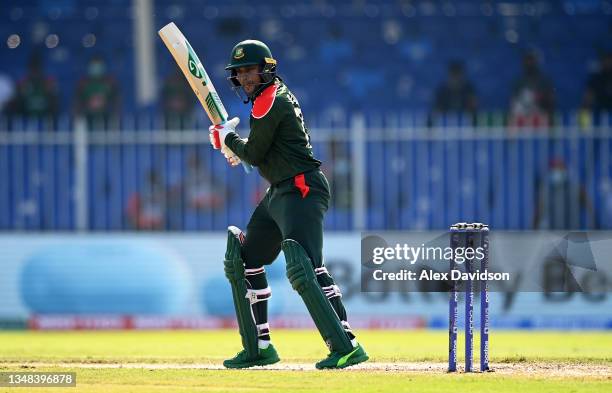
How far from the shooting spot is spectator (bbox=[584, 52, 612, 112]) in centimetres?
1728

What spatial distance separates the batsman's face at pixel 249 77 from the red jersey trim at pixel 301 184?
2.11 ft

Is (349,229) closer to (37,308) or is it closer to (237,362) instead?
(37,308)

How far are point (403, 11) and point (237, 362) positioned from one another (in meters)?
11.3

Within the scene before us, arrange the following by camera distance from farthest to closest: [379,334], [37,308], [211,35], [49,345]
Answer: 1. [211,35]
2. [37,308]
3. [379,334]
4. [49,345]

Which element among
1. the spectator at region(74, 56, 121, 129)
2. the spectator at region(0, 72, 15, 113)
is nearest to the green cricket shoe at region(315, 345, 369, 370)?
the spectator at region(74, 56, 121, 129)

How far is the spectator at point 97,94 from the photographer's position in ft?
57.8

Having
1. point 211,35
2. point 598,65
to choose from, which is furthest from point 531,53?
point 211,35

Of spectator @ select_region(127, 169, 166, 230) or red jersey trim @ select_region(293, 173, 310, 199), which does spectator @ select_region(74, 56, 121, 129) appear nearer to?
spectator @ select_region(127, 169, 166, 230)

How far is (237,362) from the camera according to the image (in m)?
8.30

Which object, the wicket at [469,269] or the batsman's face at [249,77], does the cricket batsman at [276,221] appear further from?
the wicket at [469,269]

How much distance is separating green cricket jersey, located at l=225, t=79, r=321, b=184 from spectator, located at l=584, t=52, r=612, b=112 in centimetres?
997

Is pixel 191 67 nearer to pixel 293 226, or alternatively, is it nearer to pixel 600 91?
pixel 293 226

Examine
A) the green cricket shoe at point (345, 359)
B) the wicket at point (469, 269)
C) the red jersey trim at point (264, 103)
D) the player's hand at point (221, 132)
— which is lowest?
the green cricket shoe at point (345, 359)

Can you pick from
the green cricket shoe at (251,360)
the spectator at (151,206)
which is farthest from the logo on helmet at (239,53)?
the spectator at (151,206)
